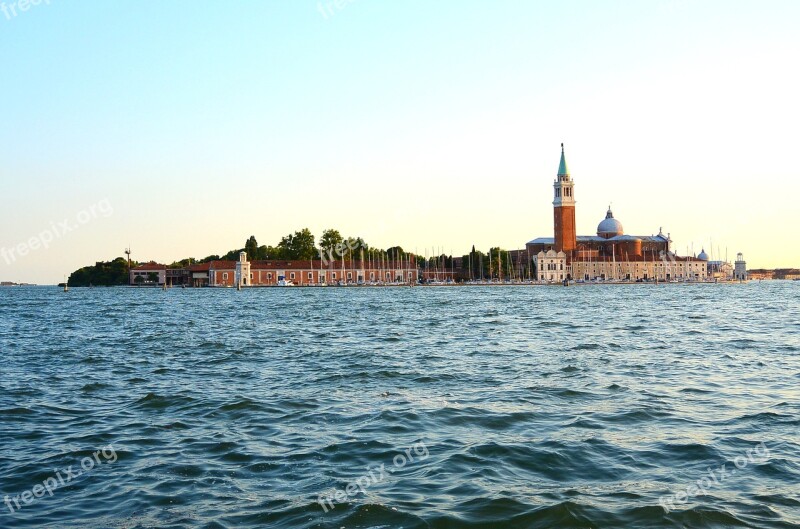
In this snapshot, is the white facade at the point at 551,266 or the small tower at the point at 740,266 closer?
the white facade at the point at 551,266

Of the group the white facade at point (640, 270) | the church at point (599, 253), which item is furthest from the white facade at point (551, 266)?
the white facade at point (640, 270)

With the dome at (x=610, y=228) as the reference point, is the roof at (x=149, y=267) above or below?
below

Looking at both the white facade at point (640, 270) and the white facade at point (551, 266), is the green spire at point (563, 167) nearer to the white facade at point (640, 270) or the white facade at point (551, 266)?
the white facade at point (551, 266)

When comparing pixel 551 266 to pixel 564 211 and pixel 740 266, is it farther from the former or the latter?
pixel 740 266

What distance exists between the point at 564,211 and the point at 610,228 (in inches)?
809

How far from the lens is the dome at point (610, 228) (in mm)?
170250

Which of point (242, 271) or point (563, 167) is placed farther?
point (563, 167)

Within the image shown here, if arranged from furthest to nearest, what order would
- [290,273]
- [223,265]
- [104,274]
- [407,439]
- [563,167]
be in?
[104,274] → [563,167] → [290,273] → [223,265] → [407,439]

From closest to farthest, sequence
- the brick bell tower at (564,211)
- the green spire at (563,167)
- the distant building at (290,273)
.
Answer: the distant building at (290,273) → the brick bell tower at (564,211) → the green spire at (563,167)

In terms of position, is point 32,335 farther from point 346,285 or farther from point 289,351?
point 346,285

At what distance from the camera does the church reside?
156250 millimetres

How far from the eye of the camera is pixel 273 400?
42.4ft

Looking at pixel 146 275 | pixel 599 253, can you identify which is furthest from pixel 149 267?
pixel 599 253

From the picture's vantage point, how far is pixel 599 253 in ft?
534
